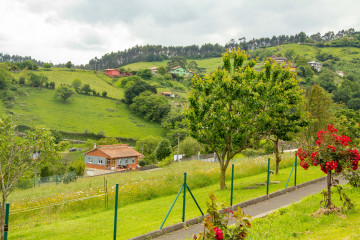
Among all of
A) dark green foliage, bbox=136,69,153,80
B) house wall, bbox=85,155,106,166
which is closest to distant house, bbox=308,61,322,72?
dark green foliage, bbox=136,69,153,80

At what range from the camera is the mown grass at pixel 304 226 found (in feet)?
26.6

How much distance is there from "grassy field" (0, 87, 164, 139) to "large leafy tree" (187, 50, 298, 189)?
69056 mm

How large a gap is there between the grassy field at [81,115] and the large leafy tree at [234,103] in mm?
69056

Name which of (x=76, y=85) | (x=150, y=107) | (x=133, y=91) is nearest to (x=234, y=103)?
(x=150, y=107)

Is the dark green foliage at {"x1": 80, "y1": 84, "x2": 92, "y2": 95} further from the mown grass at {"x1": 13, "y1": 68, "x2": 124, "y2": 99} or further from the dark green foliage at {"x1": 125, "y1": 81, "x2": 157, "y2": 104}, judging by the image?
the dark green foliage at {"x1": 125, "y1": 81, "x2": 157, "y2": 104}

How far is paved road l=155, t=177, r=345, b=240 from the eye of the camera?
32.3ft

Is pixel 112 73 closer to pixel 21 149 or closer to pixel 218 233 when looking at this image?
pixel 21 149

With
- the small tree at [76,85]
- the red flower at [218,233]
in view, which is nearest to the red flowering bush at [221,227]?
the red flower at [218,233]

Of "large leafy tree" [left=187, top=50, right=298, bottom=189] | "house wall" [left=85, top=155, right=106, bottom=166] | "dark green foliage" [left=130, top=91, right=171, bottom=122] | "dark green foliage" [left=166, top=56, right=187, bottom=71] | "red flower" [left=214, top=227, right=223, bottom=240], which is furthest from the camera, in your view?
"dark green foliage" [left=166, top=56, right=187, bottom=71]

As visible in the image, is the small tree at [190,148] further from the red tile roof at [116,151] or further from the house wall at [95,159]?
the house wall at [95,159]

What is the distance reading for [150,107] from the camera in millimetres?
100188

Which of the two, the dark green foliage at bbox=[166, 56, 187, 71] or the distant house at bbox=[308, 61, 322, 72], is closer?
the distant house at bbox=[308, 61, 322, 72]

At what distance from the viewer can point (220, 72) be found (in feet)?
53.9

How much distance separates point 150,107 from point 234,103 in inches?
3303
